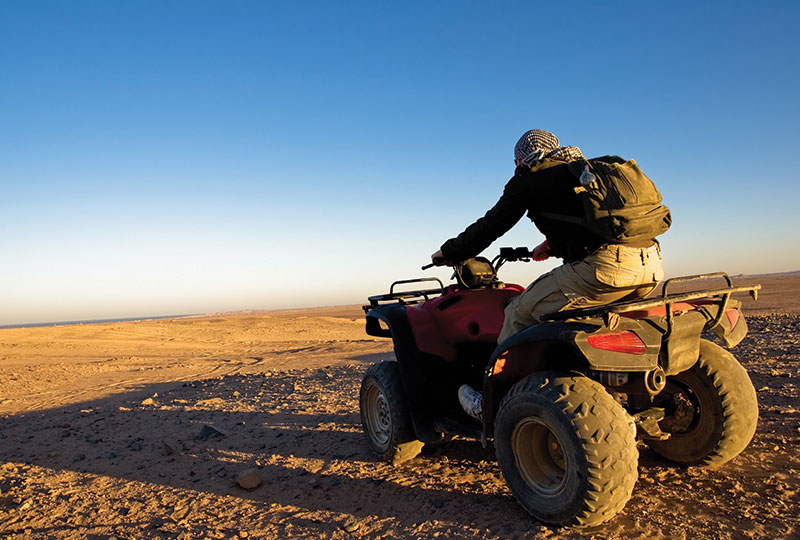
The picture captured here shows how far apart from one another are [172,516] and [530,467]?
2414 millimetres

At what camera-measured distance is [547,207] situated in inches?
126

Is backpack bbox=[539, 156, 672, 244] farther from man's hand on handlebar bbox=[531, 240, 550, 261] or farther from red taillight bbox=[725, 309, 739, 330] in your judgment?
man's hand on handlebar bbox=[531, 240, 550, 261]

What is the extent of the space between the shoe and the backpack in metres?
1.43

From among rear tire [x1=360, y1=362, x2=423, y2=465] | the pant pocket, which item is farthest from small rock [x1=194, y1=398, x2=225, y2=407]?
the pant pocket

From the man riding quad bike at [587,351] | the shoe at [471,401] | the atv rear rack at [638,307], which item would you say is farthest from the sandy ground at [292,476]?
the atv rear rack at [638,307]

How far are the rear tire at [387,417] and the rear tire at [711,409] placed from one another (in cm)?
195

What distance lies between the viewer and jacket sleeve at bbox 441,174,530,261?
3.21 meters

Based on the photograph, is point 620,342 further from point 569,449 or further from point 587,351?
point 569,449

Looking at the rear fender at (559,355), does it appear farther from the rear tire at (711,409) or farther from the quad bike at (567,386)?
the rear tire at (711,409)

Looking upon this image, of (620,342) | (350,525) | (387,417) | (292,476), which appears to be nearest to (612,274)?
(620,342)

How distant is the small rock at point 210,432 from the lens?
5.63 m

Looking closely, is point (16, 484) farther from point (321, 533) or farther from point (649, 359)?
point (649, 359)

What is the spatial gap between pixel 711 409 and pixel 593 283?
4.63 feet

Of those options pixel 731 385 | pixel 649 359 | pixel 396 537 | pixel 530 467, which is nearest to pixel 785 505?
pixel 731 385
